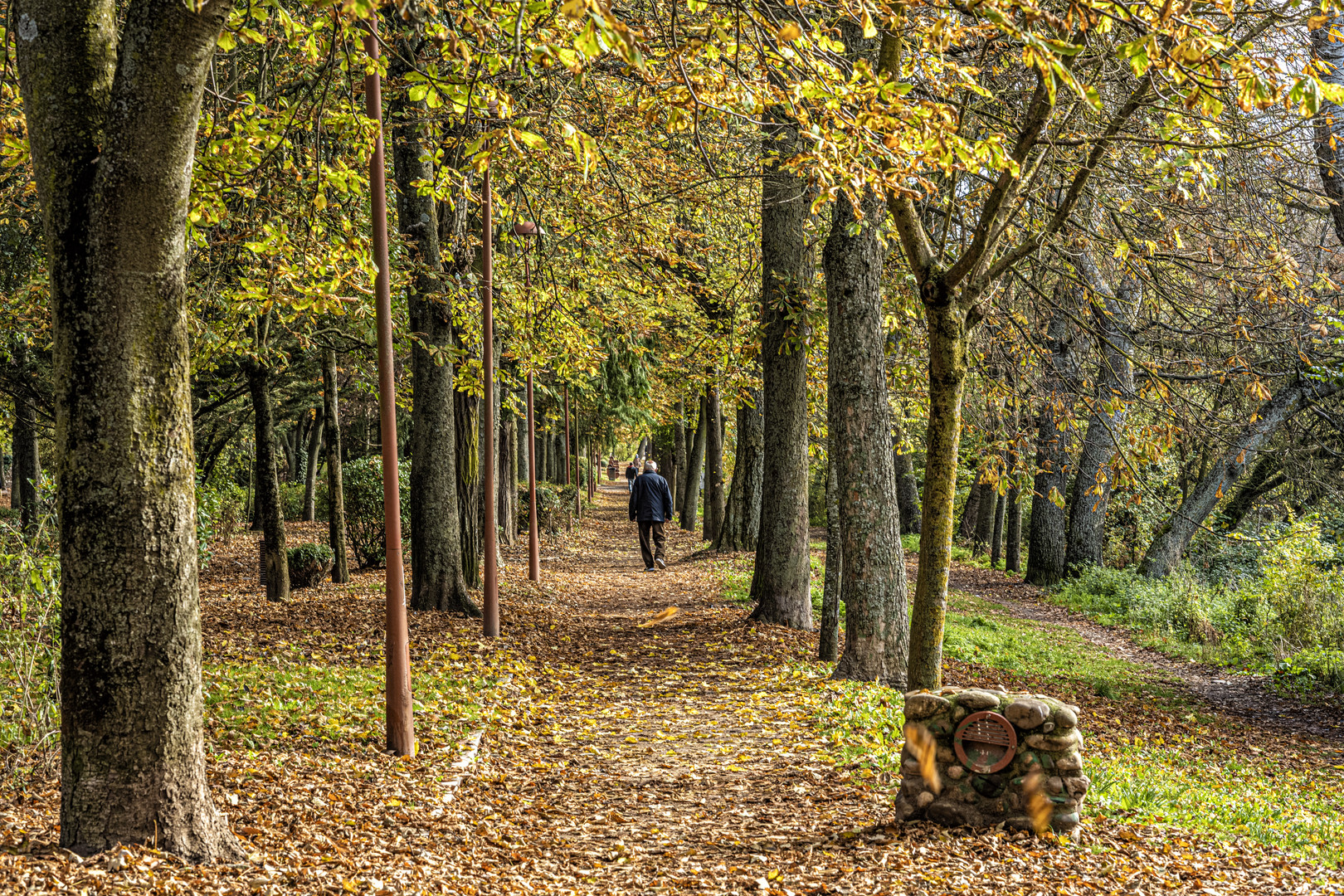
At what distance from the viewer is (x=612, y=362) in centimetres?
1989

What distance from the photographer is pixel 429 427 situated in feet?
36.1

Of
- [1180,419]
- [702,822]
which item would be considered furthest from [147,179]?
[1180,419]

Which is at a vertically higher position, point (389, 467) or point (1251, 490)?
point (389, 467)

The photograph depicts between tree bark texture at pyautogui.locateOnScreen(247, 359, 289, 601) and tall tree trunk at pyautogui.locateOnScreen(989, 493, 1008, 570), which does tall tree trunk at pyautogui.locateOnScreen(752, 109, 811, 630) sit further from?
tall tree trunk at pyautogui.locateOnScreen(989, 493, 1008, 570)

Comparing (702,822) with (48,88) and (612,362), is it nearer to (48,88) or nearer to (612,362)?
(48,88)

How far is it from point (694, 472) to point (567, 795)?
21043 millimetres

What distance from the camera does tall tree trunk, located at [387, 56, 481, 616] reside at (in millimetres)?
10938

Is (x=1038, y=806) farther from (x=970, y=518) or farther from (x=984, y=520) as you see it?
(x=970, y=518)

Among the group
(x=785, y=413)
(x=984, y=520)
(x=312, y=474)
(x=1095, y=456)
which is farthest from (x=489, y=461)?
(x=984, y=520)

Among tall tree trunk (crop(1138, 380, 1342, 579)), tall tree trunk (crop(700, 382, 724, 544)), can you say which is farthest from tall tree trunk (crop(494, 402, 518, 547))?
tall tree trunk (crop(1138, 380, 1342, 579))

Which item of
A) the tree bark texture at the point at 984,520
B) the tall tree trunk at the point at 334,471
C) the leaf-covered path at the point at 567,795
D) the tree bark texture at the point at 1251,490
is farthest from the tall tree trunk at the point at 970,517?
the tall tree trunk at the point at 334,471

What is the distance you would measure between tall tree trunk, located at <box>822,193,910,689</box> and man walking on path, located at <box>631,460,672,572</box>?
9.32m

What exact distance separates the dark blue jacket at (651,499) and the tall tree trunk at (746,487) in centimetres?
149

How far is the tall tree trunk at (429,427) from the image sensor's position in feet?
35.9
